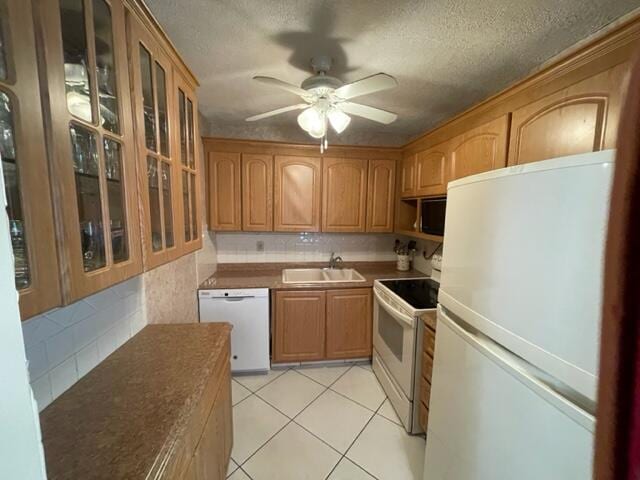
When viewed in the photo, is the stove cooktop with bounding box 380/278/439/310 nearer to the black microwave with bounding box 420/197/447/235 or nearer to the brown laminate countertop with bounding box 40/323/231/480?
the black microwave with bounding box 420/197/447/235

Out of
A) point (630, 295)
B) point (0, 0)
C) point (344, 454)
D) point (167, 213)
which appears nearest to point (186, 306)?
point (167, 213)

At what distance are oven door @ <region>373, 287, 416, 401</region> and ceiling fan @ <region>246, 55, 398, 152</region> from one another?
130cm

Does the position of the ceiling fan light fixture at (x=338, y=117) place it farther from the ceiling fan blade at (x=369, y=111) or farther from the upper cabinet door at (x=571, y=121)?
the upper cabinet door at (x=571, y=121)

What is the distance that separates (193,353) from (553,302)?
4.30ft

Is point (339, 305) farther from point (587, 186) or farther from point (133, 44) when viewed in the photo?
point (133, 44)

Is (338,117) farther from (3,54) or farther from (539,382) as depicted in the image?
(539,382)

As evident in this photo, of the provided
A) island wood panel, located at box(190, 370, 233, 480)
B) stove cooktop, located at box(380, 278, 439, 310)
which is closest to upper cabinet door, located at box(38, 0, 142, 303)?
island wood panel, located at box(190, 370, 233, 480)

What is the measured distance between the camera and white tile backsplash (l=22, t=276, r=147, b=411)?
2.67 feet

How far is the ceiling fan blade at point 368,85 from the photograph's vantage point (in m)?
1.17

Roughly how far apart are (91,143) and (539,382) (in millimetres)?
1375

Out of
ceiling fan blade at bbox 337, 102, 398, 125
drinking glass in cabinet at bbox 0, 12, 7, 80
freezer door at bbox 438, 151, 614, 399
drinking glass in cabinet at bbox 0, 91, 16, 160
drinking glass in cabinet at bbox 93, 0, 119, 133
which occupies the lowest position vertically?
freezer door at bbox 438, 151, 614, 399

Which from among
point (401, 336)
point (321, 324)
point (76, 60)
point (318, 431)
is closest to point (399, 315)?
point (401, 336)

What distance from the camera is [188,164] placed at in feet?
4.47

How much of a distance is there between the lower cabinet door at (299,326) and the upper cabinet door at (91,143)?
5.01ft
